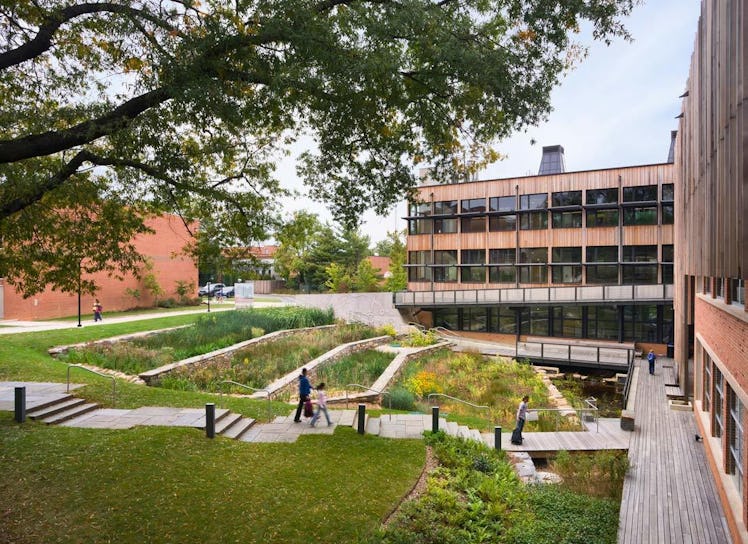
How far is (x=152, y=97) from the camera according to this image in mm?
7312

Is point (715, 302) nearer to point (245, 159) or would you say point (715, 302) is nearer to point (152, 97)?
point (245, 159)

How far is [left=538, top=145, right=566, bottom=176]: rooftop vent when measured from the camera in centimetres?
4241

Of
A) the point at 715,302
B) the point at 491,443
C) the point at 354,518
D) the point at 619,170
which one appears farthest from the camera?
the point at 619,170

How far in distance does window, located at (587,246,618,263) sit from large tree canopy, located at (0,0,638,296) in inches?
A: 1073

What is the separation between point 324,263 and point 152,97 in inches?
1977

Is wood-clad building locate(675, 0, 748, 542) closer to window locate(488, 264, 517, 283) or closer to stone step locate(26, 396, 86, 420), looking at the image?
stone step locate(26, 396, 86, 420)

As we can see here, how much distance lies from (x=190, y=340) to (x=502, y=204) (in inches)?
992

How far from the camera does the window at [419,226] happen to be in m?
40.2

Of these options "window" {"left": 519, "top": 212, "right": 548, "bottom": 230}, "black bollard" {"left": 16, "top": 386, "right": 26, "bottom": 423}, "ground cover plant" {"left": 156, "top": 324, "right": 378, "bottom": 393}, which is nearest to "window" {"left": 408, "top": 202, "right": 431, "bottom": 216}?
"window" {"left": 519, "top": 212, "right": 548, "bottom": 230}

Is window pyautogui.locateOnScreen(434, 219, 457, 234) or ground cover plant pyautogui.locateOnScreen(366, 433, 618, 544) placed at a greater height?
window pyautogui.locateOnScreen(434, 219, 457, 234)

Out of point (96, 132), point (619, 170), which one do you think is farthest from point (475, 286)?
point (96, 132)

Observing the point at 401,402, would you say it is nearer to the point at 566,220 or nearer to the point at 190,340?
the point at 190,340

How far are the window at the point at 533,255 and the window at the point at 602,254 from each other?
9.99ft

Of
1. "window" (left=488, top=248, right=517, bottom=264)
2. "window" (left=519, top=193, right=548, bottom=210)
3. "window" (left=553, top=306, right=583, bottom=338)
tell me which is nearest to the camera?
"window" (left=553, top=306, right=583, bottom=338)
